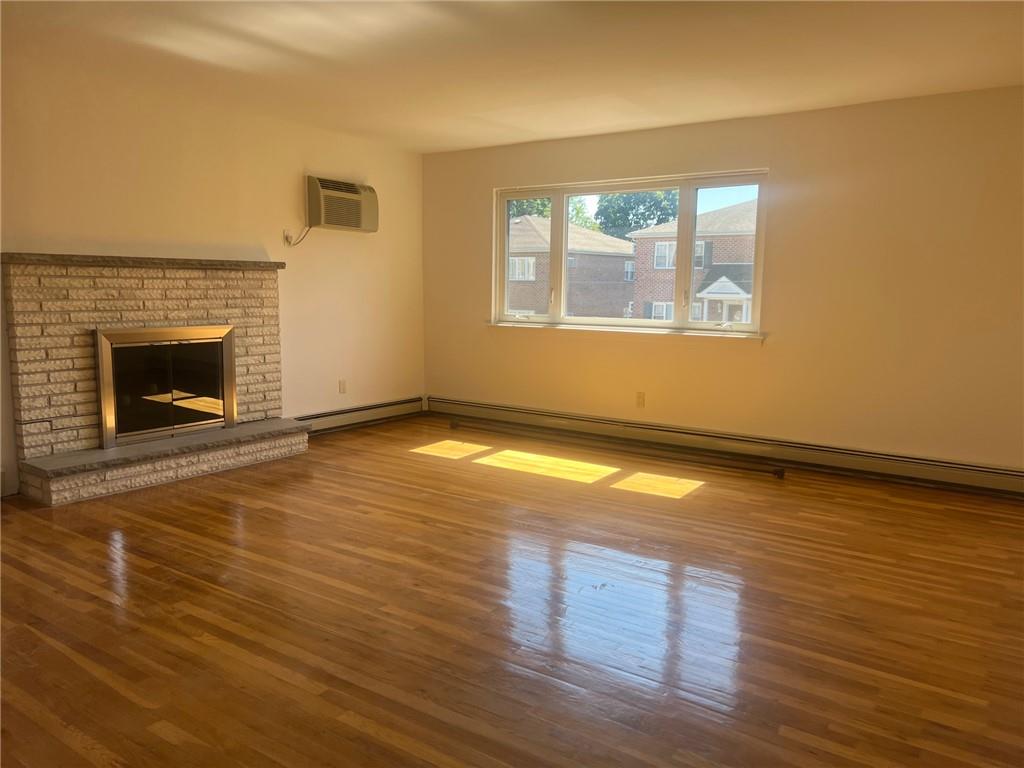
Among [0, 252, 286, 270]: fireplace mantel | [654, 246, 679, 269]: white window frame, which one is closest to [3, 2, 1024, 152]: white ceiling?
[654, 246, 679, 269]: white window frame

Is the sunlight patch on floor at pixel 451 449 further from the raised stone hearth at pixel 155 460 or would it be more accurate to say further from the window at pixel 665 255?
the window at pixel 665 255

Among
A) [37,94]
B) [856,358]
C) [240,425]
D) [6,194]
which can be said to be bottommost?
[240,425]

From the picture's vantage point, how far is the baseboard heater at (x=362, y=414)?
585cm

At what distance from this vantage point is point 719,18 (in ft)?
10.1

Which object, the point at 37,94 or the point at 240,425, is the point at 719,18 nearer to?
the point at 37,94

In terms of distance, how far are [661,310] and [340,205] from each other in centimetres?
265

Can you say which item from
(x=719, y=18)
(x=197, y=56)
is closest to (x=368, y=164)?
(x=197, y=56)

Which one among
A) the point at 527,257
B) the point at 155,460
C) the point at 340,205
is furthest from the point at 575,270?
the point at 155,460

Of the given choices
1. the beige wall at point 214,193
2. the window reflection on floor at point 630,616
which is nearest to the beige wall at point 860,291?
the beige wall at point 214,193

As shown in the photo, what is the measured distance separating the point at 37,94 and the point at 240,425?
91.1 inches

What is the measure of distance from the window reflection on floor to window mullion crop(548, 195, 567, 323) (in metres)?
3.00

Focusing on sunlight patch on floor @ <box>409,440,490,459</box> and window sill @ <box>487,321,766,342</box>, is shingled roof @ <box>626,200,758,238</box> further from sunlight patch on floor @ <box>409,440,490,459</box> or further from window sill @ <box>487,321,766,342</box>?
sunlight patch on floor @ <box>409,440,490,459</box>

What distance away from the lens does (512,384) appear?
6.29m

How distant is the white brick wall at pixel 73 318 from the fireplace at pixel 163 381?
67mm
